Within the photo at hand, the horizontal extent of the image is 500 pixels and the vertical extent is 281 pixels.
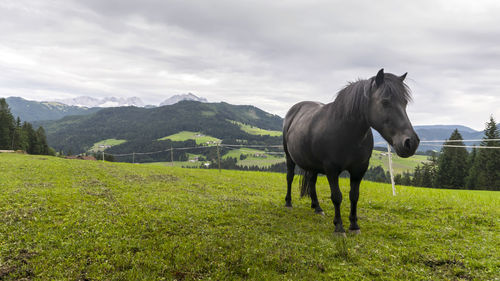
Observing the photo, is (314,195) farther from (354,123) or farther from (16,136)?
(16,136)

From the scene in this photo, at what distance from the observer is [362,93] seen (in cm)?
576

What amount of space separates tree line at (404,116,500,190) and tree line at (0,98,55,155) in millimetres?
102123

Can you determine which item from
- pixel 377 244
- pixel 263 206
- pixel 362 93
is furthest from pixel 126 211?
pixel 362 93

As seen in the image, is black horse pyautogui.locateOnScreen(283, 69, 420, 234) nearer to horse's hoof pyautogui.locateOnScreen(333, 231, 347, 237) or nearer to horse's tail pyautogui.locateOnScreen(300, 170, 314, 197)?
horse's hoof pyautogui.locateOnScreen(333, 231, 347, 237)

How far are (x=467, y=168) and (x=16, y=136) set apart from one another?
369ft

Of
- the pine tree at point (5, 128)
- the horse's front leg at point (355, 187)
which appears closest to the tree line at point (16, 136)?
the pine tree at point (5, 128)

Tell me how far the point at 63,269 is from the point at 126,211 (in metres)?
3.34

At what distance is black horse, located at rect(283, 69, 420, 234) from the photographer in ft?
16.4

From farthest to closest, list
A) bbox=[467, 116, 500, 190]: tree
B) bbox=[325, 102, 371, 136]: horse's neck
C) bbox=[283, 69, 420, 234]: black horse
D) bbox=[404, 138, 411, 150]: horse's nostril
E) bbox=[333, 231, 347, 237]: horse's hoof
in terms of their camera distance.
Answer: bbox=[467, 116, 500, 190]: tree < bbox=[333, 231, 347, 237]: horse's hoof < bbox=[325, 102, 371, 136]: horse's neck < bbox=[283, 69, 420, 234]: black horse < bbox=[404, 138, 411, 150]: horse's nostril

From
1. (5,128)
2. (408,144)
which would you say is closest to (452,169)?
(408,144)

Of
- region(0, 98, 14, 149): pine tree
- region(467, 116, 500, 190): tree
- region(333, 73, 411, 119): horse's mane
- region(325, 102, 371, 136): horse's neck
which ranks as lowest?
region(467, 116, 500, 190): tree

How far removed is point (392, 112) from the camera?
504 centimetres

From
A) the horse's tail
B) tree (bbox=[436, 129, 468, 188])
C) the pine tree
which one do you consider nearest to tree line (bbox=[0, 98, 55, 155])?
the pine tree

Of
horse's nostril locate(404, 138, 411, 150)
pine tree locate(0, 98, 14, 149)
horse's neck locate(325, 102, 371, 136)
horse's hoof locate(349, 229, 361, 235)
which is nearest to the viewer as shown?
horse's nostril locate(404, 138, 411, 150)
